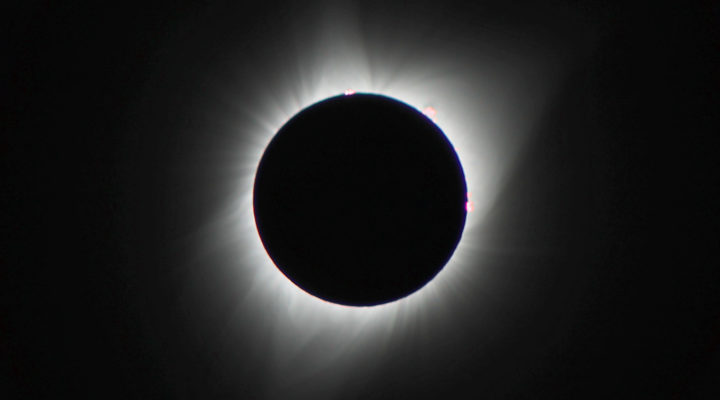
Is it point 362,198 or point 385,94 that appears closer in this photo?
point 362,198

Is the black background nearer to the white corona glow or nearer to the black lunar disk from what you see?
the white corona glow

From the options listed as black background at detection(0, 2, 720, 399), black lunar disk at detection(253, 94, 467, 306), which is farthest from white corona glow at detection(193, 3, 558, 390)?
black lunar disk at detection(253, 94, 467, 306)

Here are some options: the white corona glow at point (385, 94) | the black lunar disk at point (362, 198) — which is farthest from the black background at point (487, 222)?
the black lunar disk at point (362, 198)

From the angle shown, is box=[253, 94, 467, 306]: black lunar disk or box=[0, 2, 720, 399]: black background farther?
box=[0, 2, 720, 399]: black background

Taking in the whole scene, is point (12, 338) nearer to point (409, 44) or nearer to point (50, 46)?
point (50, 46)

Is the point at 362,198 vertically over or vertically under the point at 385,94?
under
